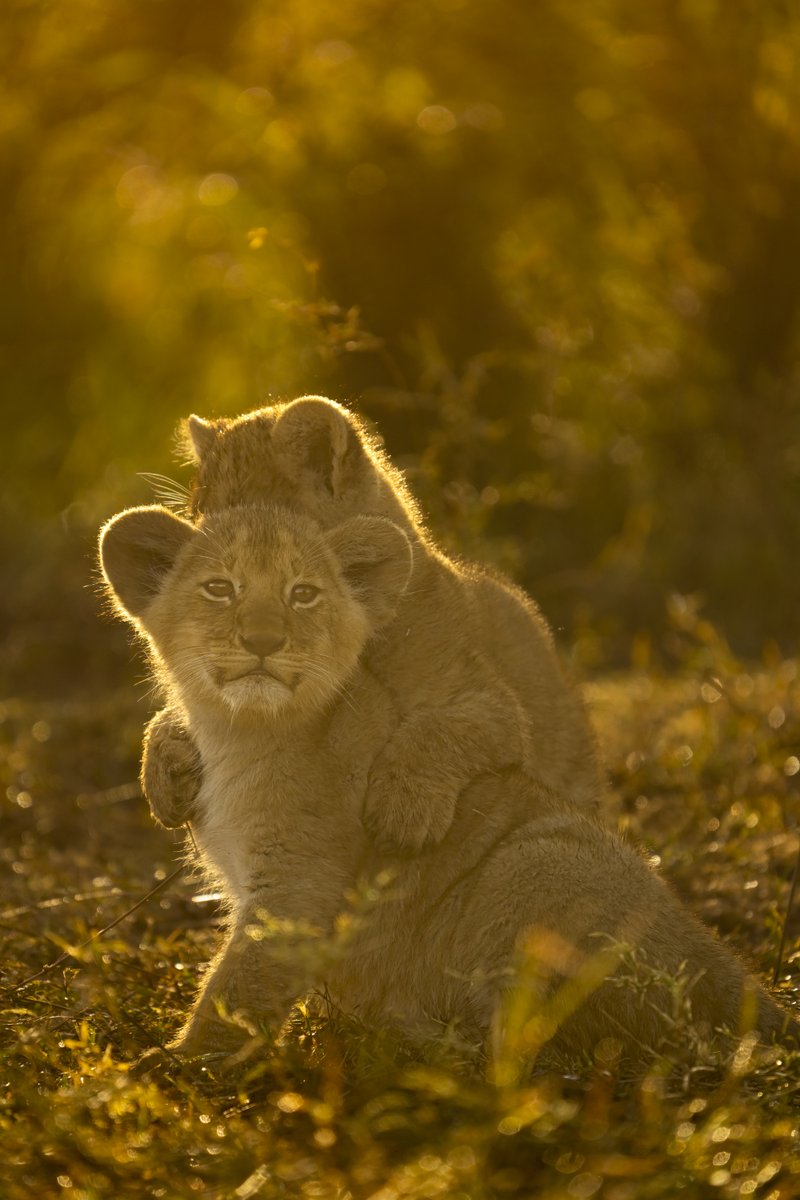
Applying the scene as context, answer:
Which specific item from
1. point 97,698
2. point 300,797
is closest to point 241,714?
point 300,797

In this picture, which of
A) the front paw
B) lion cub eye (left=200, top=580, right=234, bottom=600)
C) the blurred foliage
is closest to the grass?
the front paw

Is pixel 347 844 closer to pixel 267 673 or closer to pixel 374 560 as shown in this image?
pixel 267 673

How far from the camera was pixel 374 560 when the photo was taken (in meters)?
4.31

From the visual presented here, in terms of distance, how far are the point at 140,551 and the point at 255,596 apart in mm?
441

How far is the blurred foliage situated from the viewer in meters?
10.1

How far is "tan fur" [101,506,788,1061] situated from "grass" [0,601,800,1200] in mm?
172

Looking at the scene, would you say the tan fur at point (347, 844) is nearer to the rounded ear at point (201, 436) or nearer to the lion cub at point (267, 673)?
the lion cub at point (267, 673)

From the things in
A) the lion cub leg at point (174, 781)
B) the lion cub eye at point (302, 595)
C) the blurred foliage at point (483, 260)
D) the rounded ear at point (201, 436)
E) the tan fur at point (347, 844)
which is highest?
the rounded ear at point (201, 436)

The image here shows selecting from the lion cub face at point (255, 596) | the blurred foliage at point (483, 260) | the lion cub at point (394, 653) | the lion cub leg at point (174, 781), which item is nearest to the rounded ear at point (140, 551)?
the lion cub face at point (255, 596)

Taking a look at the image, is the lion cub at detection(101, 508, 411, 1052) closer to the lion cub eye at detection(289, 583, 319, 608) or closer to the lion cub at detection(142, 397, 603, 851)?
the lion cub eye at detection(289, 583, 319, 608)

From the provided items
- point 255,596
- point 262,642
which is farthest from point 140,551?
point 262,642

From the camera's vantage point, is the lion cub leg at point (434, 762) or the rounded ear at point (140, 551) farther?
the rounded ear at point (140, 551)

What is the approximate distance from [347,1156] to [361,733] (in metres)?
1.34

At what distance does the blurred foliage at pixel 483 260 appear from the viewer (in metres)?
10.1
